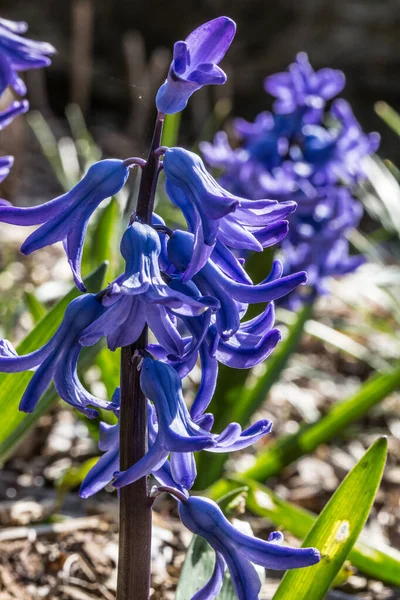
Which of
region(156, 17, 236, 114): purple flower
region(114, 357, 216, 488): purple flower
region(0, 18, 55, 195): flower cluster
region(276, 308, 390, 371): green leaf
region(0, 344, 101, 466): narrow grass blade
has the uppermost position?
region(156, 17, 236, 114): purple flower

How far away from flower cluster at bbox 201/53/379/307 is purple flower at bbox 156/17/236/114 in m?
1.43

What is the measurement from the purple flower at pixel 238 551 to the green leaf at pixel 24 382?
510 mm

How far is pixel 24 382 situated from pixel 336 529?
1.81 ft

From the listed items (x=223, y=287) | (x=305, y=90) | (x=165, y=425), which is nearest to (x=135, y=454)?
(x=165, y=425)

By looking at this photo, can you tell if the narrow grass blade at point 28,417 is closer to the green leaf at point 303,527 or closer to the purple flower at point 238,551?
the green leaf at point 303,527

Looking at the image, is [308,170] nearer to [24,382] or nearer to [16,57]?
[16,57]

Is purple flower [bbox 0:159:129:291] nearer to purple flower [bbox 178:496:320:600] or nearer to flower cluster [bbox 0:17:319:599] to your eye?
flower cluster [bbox 0:17:319:599]

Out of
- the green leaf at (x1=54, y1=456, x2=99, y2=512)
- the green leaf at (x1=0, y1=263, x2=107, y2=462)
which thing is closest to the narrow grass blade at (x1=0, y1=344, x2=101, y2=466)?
the green leaf at (x1=0, y1=263, x2=107, y2=462)

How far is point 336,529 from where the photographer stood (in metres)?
1.08

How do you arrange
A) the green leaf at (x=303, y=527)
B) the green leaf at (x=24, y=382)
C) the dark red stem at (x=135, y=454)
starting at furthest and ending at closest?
the green leaf at (x=303, y=527) < the green leaf at (x=24, y=382) < the dark red stem at (x=135, y=454)

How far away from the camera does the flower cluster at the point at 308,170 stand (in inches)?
88.7

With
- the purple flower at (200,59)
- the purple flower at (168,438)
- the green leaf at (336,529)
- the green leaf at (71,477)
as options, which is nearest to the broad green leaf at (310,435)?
the green leaf at (71,477)

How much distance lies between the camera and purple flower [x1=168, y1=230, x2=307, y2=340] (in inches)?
31.7

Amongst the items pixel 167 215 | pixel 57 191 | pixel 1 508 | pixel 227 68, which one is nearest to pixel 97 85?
pixel 227 68
